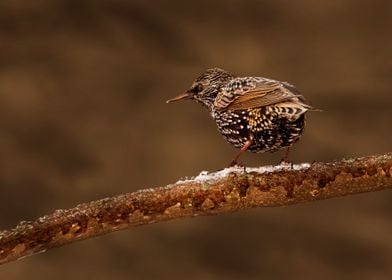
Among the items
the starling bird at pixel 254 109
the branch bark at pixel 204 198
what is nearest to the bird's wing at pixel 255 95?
the starling bird at pixel 254 109

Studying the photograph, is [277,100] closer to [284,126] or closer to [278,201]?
[284,126]

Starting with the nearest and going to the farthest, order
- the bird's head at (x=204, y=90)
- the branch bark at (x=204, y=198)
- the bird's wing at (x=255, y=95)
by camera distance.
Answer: the branch bark at (x=204, y=198) → the bird's wing at (x=255, y=95) → the bird's head at (x=204, y=90)

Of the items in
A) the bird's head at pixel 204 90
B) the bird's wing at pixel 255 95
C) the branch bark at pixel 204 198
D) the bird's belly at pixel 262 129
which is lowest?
the branch bark at pixel 204 198

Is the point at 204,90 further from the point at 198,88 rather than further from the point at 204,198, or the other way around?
the point at 204,198

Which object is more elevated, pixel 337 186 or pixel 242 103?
pixel 242 103

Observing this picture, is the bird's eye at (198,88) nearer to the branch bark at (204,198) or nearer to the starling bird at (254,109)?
the starling bird at (254,109)

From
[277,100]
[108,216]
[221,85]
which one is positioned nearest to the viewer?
[108,216]

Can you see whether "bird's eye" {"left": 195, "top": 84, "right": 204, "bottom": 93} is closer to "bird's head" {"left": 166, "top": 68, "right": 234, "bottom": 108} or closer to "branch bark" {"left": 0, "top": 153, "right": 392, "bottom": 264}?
"bird's head" {"left": 166, "top": 68, "right": 234, "bottom": 108}

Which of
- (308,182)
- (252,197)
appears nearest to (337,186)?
(308,182)
